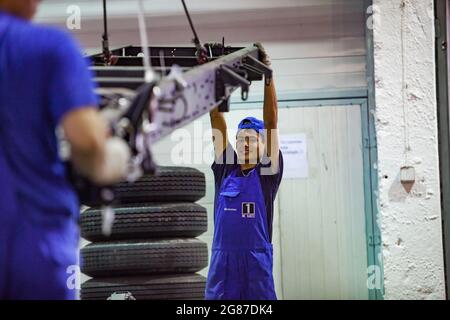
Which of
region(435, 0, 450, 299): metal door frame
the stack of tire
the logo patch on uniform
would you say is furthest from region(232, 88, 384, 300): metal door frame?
the logo patch on uniform

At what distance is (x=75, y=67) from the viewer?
2.02 m

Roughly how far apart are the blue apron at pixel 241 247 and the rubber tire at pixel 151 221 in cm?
56

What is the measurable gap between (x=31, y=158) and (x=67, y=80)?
26 centimetres

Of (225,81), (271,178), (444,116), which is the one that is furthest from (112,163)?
(444,116)

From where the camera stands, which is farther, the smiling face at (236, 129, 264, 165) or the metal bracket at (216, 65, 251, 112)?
the smiling face at (236, 129, 264, 165)

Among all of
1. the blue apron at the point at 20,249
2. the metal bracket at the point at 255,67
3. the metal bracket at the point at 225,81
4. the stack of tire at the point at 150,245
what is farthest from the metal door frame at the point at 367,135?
the blue apron at the point at 20,249

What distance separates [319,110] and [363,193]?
750 millimetres

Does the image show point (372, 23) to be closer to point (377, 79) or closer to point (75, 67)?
point (377, 79)

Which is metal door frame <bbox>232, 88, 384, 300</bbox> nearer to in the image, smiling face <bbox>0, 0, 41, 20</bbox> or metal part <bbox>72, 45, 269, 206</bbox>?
metal part <bbox>72, 45, 269, 206</bbox>

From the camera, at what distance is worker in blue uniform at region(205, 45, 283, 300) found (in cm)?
408

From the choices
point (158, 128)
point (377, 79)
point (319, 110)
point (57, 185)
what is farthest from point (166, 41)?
point (57, 185)

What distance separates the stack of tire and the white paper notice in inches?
51.6

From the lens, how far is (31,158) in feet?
6.89

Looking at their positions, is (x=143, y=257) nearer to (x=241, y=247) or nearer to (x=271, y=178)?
(x=241, y=247)
